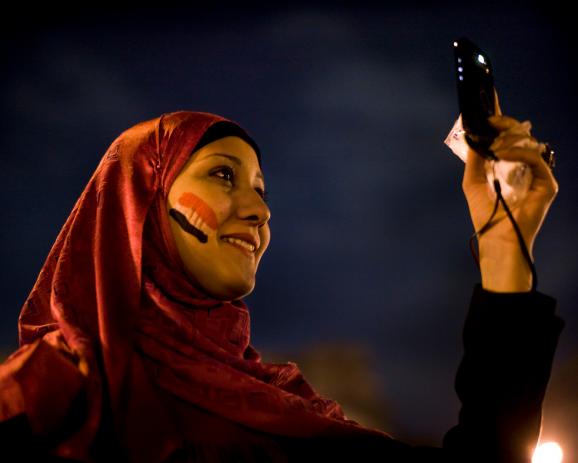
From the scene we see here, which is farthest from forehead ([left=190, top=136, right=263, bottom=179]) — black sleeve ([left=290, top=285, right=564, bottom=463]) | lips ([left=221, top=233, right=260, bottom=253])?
black sleeve ([left=290, top=285, right=564, bottom=463])

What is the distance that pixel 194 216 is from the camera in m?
1.34

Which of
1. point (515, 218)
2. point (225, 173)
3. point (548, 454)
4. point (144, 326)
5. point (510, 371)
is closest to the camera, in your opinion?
point (510, 371)

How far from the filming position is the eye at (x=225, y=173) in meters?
1.45

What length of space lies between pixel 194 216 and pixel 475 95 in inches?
32.8

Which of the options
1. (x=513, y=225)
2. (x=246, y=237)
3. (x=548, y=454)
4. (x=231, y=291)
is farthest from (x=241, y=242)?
(x=548, y=454)

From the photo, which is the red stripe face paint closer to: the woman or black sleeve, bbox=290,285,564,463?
the woman

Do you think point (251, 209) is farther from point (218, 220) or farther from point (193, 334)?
point (193, 334)

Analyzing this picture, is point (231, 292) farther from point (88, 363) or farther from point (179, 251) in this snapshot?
point (88, 363)

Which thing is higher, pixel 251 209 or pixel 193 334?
pixel 251 209

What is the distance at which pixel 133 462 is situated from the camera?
38.8 inches

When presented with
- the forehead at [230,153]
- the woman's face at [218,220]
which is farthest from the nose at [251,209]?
the forehead at [230,153]

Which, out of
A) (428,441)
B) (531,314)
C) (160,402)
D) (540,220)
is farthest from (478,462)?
(428,441)

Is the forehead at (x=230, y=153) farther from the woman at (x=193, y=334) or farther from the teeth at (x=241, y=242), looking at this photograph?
the teeth at (x=241, y=242)

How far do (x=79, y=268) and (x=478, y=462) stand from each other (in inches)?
44.3
